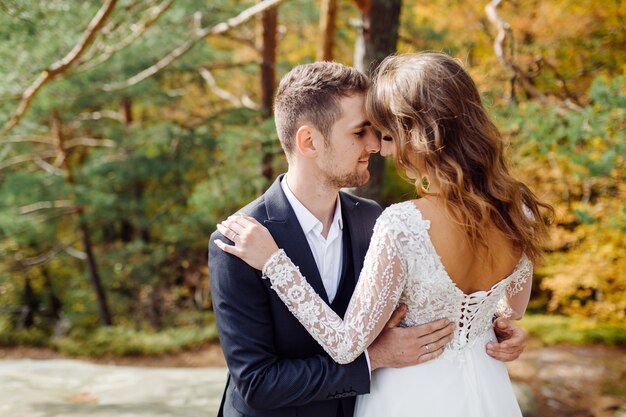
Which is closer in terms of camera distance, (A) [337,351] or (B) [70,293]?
(A) [337,351]

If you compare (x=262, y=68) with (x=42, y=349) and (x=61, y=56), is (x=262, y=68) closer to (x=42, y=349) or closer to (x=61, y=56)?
(x=61, y=56)

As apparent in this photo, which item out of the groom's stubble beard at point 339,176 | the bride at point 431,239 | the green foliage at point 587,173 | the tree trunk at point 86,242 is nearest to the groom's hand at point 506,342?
the bride at point 431,239

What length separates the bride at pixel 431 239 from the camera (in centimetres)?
164

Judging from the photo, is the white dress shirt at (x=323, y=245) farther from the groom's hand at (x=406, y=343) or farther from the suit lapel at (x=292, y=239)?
the groom's hand at (x=406, y=343)

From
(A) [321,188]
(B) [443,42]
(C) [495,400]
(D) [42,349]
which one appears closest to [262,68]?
(B) [443,42]

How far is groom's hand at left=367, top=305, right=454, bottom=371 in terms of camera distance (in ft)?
5.80

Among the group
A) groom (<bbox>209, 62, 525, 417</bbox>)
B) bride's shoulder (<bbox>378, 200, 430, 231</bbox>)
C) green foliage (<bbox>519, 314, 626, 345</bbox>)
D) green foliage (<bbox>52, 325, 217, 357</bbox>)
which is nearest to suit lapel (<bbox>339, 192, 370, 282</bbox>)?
groom (<bbox>209, 62, 525, 417</bbox>)

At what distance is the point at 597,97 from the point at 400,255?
2.18m

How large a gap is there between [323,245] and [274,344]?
409mm

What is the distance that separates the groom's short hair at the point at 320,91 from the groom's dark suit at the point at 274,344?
1.09 ft

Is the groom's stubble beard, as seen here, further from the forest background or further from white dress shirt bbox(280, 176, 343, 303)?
the forest background

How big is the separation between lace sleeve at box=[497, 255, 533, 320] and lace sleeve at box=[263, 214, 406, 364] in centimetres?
48

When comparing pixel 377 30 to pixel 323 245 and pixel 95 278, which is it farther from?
pixel 95 278

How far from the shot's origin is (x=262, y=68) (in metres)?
8.27
